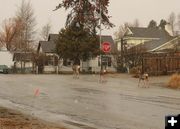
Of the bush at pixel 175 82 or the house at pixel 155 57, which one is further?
the house at pixel 155 57

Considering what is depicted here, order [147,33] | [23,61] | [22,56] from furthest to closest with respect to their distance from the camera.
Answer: [147,33], [22,56], [23,61]

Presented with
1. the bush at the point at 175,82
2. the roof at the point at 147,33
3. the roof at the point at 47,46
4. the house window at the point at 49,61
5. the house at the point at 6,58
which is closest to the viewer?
the bush at the point at 175,82

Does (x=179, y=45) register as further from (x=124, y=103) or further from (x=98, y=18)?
(x=124, y=103)

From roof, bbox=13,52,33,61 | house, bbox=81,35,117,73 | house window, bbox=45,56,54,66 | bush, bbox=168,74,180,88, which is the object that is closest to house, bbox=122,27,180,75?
house, bbox=81,35,117,73

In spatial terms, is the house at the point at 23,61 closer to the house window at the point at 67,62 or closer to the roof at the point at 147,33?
the house window at the point at 67,62

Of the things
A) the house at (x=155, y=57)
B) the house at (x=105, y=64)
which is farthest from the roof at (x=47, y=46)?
the house at (x=155, y=57)

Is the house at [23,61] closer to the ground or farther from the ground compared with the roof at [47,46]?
closer to the ground

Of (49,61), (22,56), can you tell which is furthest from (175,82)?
(22,56)

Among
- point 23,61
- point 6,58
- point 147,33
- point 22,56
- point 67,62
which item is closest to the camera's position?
point 67,62

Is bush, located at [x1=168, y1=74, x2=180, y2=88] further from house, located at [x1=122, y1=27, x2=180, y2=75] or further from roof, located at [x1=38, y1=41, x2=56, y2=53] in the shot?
roof, located at [x1=38, y1=41, x2=56, y2=53]

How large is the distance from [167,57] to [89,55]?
712 inches

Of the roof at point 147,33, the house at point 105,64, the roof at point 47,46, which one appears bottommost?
the house at point 105,64

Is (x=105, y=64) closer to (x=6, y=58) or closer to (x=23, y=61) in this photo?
(x=23, y=61)

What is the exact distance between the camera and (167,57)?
45.7 meters
